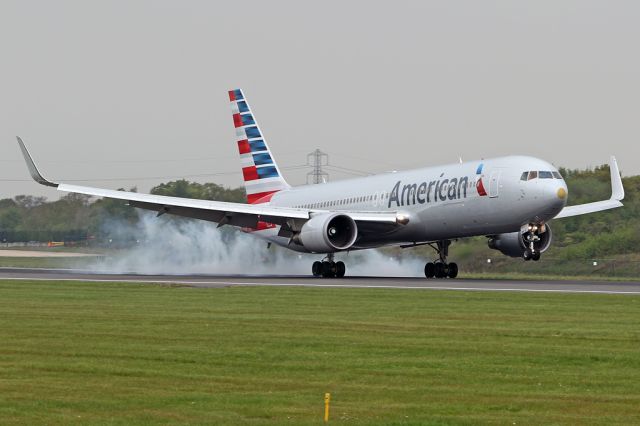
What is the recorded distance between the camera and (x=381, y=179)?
5450 centimetres

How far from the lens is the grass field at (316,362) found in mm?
14109

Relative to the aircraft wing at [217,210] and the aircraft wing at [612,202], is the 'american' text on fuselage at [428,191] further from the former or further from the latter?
the aircraft wing at [612,202]

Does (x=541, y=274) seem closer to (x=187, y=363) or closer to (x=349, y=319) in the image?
(x=349, y=319)

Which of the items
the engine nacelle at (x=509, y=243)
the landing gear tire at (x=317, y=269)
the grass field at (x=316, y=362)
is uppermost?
the engine nacelle at (x=509, y=243)

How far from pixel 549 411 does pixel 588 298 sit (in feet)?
67.6

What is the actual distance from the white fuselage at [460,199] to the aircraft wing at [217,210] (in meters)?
1.33

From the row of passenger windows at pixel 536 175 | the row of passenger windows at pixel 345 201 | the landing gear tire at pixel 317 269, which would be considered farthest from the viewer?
the row of passenger windows at pixel 345 201

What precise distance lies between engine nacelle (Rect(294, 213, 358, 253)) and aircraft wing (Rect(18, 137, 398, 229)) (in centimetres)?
50

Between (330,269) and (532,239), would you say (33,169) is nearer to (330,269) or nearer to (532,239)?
(330,269)

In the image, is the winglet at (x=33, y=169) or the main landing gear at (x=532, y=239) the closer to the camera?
the main landing gear at (x=532, y=239)

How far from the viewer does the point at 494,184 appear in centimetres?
4656

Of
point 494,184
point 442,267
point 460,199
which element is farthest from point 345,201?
point 494,184

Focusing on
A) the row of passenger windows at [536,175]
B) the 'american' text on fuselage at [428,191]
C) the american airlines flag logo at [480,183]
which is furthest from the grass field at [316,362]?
the 'american' text on fuselage at [428,191]

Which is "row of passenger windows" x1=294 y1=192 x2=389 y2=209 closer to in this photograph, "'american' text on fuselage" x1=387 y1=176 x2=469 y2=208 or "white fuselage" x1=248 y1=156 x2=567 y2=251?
"white fuselage" x1=248 y1=156 x2=567 y2=251
